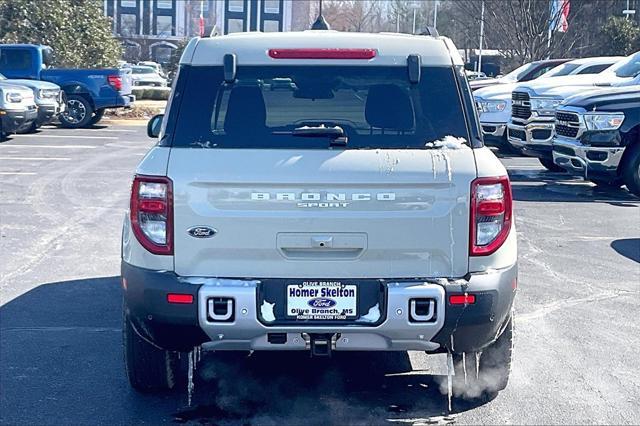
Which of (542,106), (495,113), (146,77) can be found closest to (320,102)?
(542,106)

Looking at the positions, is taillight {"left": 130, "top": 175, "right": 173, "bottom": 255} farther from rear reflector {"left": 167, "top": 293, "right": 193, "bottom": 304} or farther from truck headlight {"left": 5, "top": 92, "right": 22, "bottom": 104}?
truck headlight {"left": 5, "top": 92, "right": 22, "bottom": 104}

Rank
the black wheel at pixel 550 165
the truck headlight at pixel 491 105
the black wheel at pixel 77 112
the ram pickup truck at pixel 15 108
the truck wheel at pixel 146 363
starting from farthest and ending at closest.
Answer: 1. the black wheel at pixel 77 112
2. the ram pickup truck at pixel 15 108
3. the truck headlight at pixel 491 105
4. the black wheel at pixel 550 165
5. the truck wheel at pixel 146 363

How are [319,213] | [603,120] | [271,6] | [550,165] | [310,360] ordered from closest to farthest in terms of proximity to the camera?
[319,213], [310,360], [603,120], [550,165], [271,6]

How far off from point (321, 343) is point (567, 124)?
9.32 meters

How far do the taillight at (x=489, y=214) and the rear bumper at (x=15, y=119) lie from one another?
15.5 metres

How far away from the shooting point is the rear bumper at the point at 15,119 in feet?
60.2

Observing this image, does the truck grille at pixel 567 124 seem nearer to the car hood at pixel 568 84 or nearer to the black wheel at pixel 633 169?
the black wheel at pixel 633 169

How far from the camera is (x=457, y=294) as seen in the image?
175 inches

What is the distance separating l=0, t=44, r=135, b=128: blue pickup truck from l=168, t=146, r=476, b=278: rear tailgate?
61.3ft

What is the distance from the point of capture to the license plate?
4.45 metres

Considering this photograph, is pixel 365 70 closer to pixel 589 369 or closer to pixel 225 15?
pixel 589 369

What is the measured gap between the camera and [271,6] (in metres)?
87.1

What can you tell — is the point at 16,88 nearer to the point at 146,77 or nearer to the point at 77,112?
the point at 77,112

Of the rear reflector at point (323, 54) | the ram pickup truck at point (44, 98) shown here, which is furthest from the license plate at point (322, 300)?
the ram pickup truck at point (44, 98)
